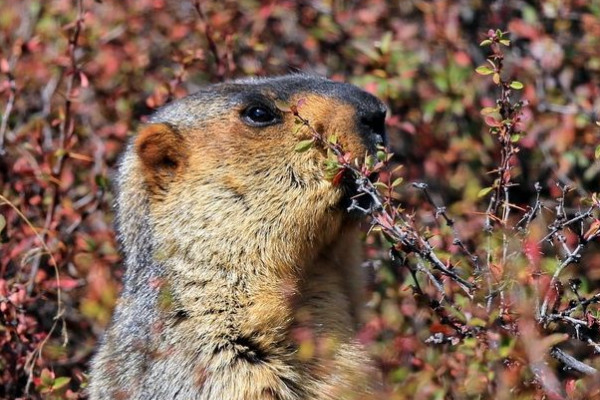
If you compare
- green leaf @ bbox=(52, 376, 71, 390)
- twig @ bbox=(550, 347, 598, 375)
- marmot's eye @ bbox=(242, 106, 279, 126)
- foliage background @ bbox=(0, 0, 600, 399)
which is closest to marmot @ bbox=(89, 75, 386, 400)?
marmot's eye @ bbox=(242, 106, 279, 126)

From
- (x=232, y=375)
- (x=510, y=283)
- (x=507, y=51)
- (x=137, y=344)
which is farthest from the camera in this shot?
(x=507, y=51)

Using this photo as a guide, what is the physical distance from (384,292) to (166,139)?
1.97 metres

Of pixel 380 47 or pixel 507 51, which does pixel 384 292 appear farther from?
pixel 507 51

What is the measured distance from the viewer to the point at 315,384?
16.6 ft

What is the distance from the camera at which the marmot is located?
502 centimetres

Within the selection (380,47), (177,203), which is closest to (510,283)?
(177,203)

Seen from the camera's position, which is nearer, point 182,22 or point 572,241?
point 572,241

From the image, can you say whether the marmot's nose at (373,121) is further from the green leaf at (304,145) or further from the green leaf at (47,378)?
the green leaf at (47,378)

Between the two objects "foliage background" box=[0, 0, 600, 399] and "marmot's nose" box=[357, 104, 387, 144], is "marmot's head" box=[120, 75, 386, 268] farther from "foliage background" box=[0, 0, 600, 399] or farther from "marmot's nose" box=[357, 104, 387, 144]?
"foliage background" box=[0, 0, 600, 399]

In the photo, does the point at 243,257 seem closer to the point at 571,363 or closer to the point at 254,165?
the point at 254,165

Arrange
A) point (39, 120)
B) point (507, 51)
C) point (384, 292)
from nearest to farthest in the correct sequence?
point (384, 292)
point (39, 120)
point (507, 51)

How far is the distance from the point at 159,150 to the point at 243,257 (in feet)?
2.57

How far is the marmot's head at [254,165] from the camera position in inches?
204

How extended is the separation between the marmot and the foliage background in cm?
47
